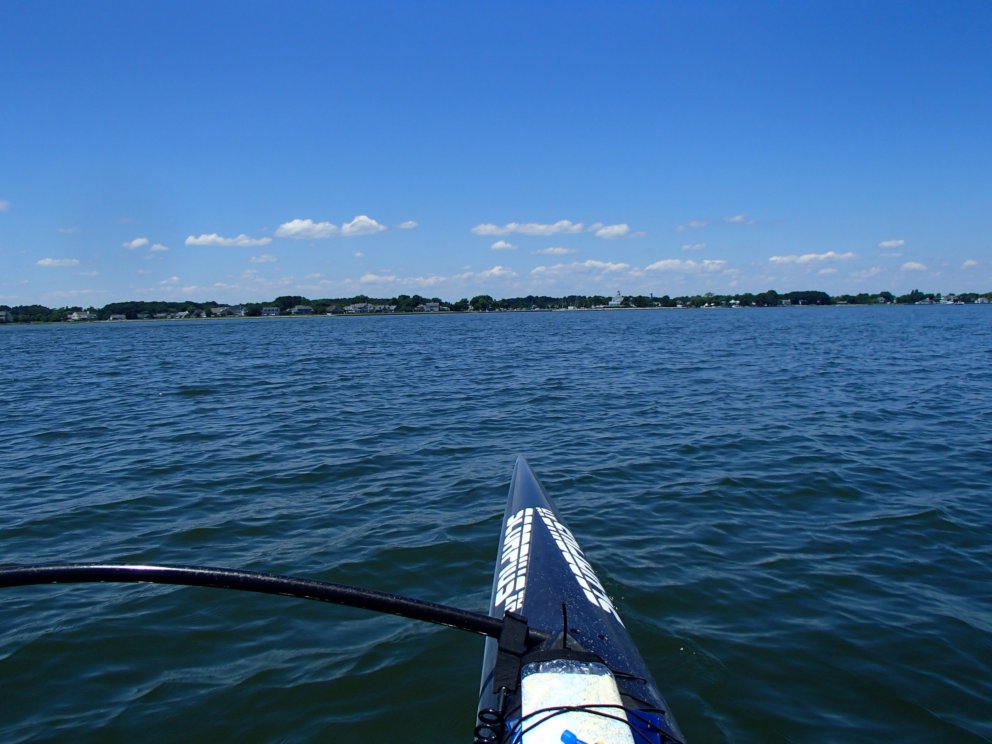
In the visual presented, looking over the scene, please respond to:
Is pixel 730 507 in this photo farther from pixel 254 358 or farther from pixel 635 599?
pixel 254 358

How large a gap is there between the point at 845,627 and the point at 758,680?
126cm

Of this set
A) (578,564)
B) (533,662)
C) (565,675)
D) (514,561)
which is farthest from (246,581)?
(578,564)

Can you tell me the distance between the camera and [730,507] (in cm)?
838

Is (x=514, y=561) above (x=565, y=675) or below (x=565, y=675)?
below

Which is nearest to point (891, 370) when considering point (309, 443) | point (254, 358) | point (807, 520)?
point (807, 520)

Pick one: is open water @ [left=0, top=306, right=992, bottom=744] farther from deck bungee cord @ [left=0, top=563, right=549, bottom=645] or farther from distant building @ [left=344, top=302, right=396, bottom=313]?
distant building @ [left=344, top=302, right=396, bottom=313]

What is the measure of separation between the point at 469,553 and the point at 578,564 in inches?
84.3

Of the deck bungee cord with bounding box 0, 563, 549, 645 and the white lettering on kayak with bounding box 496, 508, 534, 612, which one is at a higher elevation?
the deck bungee cord with bounding box 0, 563, 549, 645

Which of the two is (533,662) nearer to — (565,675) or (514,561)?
(565,675)

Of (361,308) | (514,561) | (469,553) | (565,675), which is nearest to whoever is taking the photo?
(565,675)

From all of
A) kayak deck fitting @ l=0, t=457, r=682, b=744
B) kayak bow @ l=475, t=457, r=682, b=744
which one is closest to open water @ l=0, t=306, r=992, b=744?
kayak bow @ l=475, t=457, r=682, b=744

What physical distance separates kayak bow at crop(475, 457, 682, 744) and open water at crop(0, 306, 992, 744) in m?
0.77

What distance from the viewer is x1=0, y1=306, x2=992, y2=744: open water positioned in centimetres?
447

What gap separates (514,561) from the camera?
531 cm
